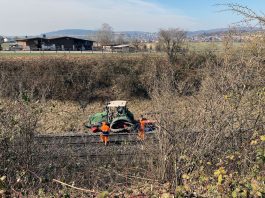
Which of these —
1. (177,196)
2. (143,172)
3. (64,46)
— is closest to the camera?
(177,196)

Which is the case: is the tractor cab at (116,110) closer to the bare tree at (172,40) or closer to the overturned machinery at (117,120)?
the overturned machinery at (117,120)

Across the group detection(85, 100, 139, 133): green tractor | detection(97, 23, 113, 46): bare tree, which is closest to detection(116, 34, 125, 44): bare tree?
detection(97, 23, 113, 46): bare tree

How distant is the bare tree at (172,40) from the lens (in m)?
42.9

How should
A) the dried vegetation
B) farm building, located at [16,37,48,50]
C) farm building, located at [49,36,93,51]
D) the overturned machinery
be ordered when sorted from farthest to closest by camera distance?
farm building, located at [49,36,93,51]
farm building, located at [16,37,48,50]
the overturned machinery
the dried vegetation

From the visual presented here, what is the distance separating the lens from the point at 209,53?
38.0 m

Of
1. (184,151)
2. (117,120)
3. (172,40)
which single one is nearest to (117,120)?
(117,120)

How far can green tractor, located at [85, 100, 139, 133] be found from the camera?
63.9 feet

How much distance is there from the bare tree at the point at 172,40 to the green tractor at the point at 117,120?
21967 mm

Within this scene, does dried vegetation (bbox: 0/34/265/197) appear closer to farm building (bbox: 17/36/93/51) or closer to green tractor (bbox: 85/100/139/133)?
green tractor (bbox: 85/100/139/133)

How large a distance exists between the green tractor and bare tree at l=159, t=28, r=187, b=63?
2197 centimetres

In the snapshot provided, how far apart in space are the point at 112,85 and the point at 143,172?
31255mm

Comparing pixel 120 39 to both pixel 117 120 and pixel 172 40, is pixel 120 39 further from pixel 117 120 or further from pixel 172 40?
pixel 117 120

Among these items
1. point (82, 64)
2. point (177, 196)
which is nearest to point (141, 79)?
point (82, 64)

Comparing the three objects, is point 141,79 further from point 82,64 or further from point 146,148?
point 146,148
